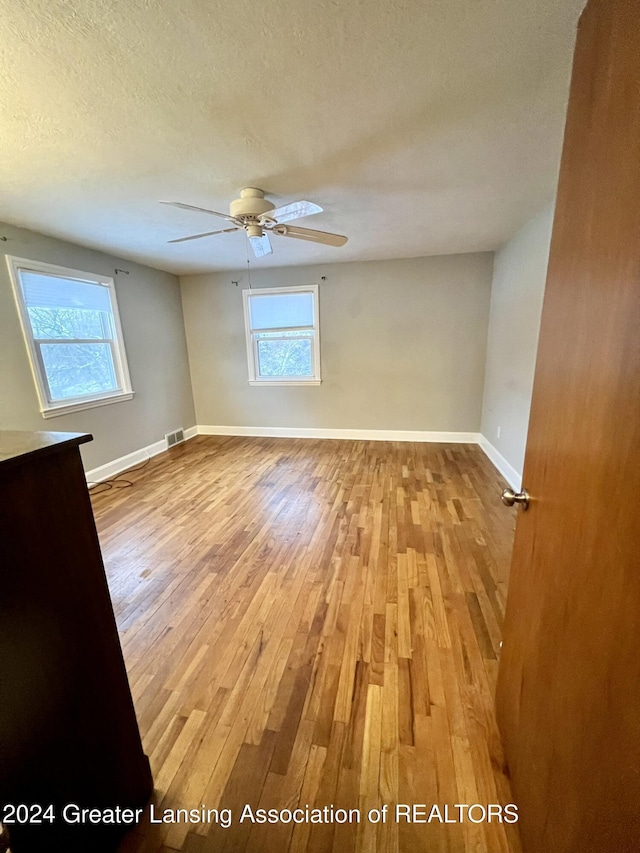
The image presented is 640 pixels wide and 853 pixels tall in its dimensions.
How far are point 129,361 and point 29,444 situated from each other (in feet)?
12.7

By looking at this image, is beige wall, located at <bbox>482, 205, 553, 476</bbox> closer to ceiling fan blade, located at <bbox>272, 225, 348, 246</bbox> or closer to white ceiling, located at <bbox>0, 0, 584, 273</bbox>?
white ceiling, located at <bbox>0, 0, 584, 273</bbox>

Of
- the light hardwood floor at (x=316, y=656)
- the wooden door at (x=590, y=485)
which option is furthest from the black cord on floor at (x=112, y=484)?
the wooden door at (x=590, y=485)

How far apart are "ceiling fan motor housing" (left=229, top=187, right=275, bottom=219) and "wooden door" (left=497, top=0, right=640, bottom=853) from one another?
1.90 meters

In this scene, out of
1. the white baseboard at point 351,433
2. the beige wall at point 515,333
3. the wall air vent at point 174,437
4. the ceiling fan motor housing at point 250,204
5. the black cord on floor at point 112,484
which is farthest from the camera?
the wall air vent at point 174,437

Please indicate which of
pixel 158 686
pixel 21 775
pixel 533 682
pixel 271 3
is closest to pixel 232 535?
pixel 158 686

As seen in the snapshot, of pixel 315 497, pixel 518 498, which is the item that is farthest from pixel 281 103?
pixel 315 497

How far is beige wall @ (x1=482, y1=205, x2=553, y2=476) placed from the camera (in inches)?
111

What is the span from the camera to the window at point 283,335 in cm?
473

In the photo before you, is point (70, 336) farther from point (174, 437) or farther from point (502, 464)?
point (502, 464)

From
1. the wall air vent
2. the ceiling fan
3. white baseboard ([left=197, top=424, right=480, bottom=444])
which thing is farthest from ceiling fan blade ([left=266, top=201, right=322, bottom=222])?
the wall air vent

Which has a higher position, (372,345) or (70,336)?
(70,336)

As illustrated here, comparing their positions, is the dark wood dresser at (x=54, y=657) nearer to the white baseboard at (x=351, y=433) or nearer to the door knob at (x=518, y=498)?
the door knob at (x=518, y=498)

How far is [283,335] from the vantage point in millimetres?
4895

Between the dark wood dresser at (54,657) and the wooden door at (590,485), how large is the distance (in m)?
1.08
